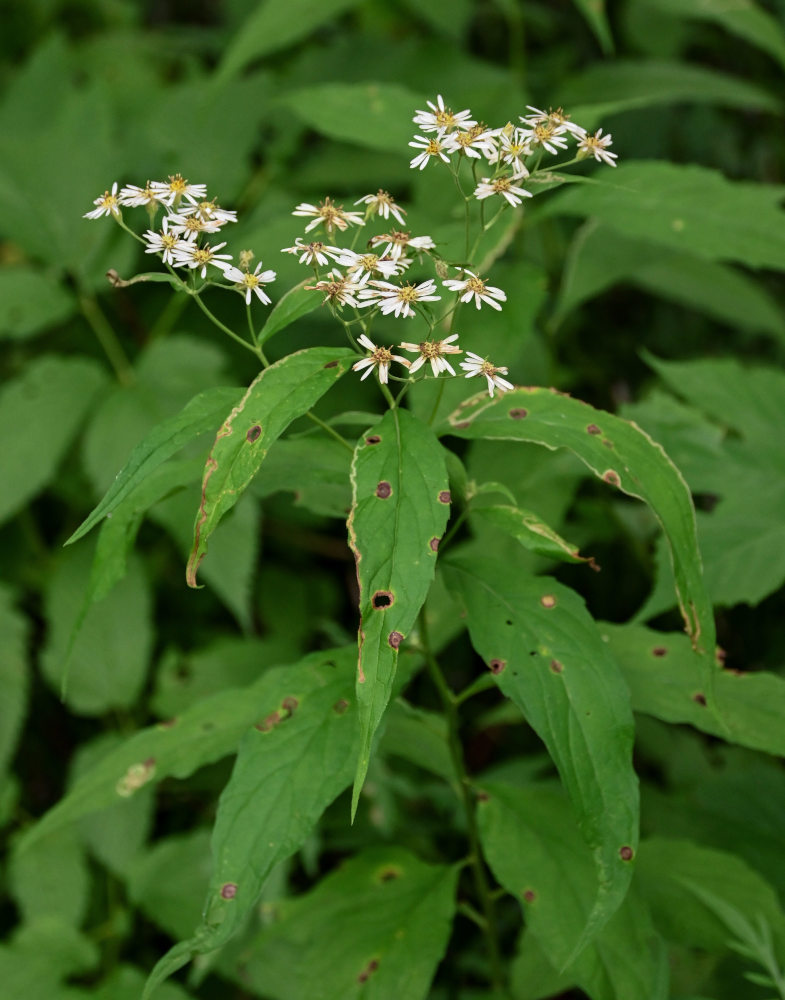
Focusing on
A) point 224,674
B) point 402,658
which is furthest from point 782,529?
point 224,674

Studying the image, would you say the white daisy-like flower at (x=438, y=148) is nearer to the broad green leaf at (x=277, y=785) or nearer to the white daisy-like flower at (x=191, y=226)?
the white daisy-like flower at (x=191, y=226)

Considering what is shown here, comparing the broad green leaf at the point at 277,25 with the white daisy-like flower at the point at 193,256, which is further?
the broad green leaf at the point at 277,25

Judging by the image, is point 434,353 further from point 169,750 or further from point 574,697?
point 169,750

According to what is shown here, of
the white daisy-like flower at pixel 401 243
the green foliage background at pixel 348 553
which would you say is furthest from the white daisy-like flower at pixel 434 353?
the green foliage background at pixel 348 553

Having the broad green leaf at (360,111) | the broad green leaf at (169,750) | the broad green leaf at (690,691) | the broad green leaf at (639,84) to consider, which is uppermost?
the broad green leaf at (360,111)

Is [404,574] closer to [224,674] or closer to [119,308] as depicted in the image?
[224,674]

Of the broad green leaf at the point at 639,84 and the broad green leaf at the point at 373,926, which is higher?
the broad green leaf at the point at 639,84
